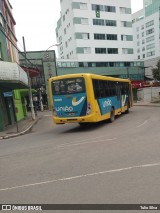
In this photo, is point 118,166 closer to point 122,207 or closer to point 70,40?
point 122,207

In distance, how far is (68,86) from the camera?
15.3 metres

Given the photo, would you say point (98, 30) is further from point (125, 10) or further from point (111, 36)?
point (125, 10)

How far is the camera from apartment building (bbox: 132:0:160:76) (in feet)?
339

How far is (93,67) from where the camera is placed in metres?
64.4

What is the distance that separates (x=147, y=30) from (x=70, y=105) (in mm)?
102913

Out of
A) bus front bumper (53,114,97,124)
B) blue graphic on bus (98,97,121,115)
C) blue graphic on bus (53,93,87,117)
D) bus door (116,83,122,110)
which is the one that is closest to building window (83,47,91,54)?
bus door (116,83,122,110)

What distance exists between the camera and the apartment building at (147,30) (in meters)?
103

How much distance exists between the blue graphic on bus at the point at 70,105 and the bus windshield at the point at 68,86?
231mm

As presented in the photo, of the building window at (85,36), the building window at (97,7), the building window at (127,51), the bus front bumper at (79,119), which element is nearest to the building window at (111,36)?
the building window at (127,51)

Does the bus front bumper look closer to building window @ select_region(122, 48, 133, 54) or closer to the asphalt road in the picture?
the asphalt road

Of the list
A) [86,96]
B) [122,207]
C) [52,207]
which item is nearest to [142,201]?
[122,207]

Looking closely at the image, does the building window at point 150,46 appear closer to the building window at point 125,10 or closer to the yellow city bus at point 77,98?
the building window at point 125,10

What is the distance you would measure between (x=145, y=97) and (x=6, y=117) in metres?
33.6

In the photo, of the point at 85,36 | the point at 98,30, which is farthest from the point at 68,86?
the point at 98,30
